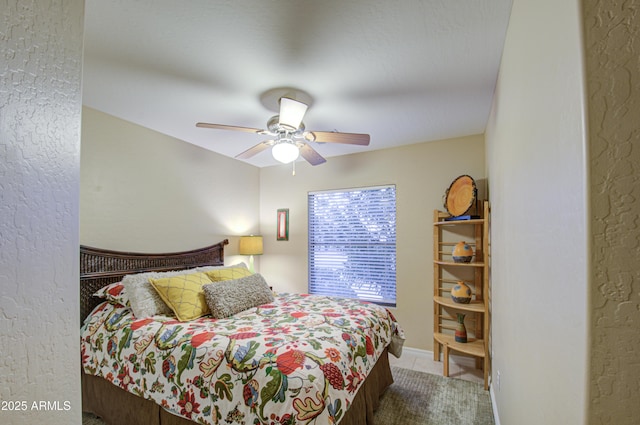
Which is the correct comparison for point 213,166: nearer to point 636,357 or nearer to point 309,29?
point 309,29

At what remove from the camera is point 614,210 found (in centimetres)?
56

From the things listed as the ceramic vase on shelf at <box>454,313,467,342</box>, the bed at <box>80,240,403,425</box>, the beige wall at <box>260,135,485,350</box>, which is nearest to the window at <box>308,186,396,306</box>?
the beige wall at <box>260,135,485,350</box>

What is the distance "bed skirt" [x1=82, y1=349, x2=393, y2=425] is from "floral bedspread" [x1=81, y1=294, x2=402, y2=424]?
0.32 feet

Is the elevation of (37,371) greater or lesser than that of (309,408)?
greater

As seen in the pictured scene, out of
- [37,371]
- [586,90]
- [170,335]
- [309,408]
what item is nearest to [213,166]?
[170,335]

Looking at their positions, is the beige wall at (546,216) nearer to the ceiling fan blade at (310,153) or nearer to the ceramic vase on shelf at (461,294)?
the ceramic vase on shelf at (461,294)

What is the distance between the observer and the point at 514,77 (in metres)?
1.43

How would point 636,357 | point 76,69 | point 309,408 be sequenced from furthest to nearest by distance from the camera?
point 309,408 → point 76,69 → point 636,357

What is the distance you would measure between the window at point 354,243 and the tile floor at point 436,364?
2.06 feet

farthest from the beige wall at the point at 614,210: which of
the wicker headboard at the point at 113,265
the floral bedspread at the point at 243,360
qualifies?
the wicker headboard at the point at 113,265

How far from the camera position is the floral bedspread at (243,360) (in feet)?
4.88

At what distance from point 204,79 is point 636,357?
2432mm

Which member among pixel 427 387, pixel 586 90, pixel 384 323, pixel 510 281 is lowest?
pixel 427 387

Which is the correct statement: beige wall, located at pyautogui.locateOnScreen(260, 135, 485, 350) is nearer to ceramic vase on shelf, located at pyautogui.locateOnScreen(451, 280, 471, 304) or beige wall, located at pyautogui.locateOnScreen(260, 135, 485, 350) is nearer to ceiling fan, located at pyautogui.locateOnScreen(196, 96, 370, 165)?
ceramic vase on shelf, located at pyautogui.locateOnScreen(451, 280, 471, 304)
